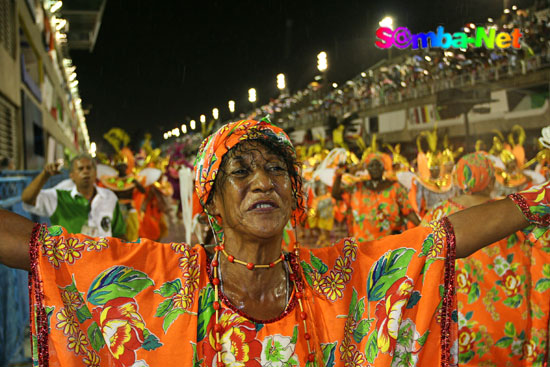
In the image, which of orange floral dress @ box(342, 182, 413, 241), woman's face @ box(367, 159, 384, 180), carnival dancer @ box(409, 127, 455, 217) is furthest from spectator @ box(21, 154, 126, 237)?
carnival dancer @ box(409, 127, 455, 217)

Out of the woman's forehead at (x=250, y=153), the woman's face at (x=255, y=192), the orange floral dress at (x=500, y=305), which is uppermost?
the woman's forehead at (x=250, y=153)

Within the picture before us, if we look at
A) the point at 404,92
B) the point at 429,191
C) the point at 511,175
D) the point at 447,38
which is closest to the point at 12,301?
the point at 429,191

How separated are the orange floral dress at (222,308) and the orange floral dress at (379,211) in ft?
14.7

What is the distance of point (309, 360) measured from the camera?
209cm

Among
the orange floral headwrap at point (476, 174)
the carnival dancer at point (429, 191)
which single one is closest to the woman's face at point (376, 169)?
the orange floral headwrap at point (476, 174)

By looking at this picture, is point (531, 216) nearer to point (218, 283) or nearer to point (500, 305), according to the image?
point (218, 283)

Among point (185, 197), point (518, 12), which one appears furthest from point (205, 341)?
point (518, 12)

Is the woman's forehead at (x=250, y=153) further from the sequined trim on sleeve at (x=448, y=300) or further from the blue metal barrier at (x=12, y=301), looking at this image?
the blue metal barrier at (x=12, y=301)

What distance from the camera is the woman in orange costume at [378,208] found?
676 centimetres

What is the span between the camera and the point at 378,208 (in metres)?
6.81

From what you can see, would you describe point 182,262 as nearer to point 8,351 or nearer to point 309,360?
point 309,360

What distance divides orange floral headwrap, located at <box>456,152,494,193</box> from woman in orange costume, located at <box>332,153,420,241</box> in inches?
69.0

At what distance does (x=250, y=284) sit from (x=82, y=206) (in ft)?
12.6

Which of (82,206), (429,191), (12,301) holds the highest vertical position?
(429,191)
